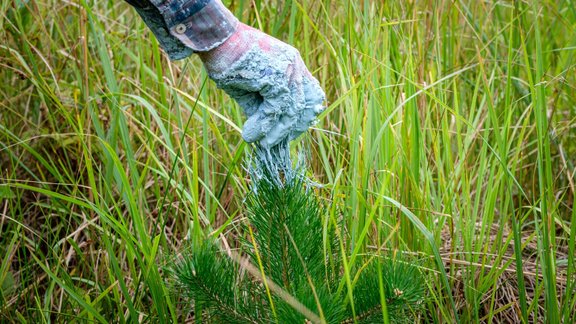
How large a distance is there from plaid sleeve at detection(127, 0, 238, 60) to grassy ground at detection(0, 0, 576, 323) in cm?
35

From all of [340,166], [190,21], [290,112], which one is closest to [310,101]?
[290,112]

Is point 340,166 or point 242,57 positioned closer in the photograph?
point 242,57

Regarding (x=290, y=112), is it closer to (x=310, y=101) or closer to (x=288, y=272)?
(x=310, y=101)

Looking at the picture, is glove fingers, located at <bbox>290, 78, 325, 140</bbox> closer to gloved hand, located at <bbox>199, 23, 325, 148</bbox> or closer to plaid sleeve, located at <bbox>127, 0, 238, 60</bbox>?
gloved hand, located at <bbox>199, 23, 325, 148</bbox>

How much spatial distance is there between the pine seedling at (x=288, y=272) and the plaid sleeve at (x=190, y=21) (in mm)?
283

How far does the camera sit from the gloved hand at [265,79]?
125 cm

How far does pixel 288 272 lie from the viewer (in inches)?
58.3

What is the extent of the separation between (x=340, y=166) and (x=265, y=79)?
0.66 meters

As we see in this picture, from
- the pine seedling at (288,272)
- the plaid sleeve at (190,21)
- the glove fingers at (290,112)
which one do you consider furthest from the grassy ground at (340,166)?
the plaid sleeve at (190,21)

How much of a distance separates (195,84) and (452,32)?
82 cm

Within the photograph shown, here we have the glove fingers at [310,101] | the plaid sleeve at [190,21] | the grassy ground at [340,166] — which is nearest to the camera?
the plaid sleeve at [190,21]

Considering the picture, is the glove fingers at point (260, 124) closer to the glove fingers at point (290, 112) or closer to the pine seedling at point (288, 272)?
the glove fingers at point (290, 112)

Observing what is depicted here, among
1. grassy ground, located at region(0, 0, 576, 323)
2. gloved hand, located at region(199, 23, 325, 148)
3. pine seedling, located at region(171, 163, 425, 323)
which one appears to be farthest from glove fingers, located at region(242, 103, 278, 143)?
grassy ground, located at region(0, 0, 576, 323)

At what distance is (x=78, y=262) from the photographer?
229 centimetres
